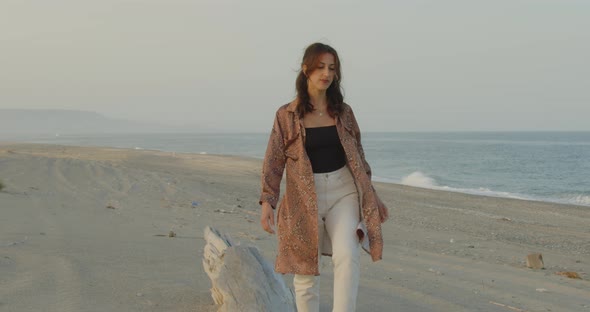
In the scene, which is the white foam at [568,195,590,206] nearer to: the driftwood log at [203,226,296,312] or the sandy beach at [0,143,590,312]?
the sandy beach at [0,143,590,312]

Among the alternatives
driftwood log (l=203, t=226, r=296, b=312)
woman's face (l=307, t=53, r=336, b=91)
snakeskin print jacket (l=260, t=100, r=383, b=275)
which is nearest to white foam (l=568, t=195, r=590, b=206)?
driftwood log (l=203, t=226, r=296, b=312)

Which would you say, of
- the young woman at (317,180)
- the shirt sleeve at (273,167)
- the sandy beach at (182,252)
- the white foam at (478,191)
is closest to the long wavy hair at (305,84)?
the young woman at (317,180)

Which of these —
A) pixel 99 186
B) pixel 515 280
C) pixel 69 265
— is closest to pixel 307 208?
pixel 69 265

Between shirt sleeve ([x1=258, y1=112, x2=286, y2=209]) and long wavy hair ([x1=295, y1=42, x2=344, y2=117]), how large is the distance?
194 mm

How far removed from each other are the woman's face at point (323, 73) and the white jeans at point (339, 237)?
51 centimetres

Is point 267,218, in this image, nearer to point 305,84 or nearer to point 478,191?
point 305,84

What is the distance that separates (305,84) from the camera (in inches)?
148

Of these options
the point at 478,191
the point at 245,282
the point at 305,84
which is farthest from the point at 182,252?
the point at 478,191

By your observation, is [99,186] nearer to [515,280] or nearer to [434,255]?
[434,255]

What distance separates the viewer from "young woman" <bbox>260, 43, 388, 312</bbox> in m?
3.58

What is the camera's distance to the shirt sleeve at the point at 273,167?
371 cm

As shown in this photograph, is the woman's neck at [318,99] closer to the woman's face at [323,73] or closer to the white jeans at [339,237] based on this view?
the woman's face at [323,73]

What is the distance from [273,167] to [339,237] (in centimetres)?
59

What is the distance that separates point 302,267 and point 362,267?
3.08m
